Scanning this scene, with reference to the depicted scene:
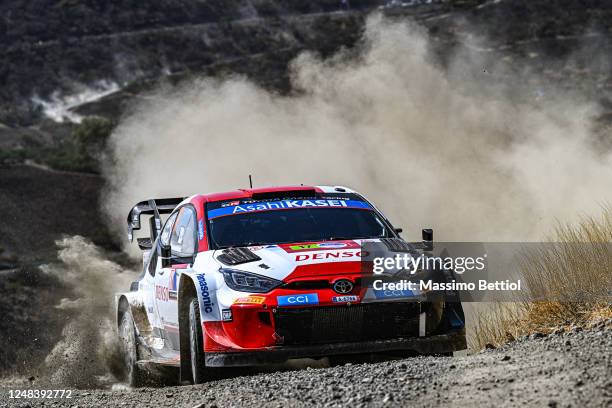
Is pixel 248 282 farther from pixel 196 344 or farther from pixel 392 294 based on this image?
pixel 392 294

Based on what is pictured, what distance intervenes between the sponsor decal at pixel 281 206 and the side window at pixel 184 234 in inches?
9.2

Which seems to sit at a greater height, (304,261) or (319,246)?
(319,246)

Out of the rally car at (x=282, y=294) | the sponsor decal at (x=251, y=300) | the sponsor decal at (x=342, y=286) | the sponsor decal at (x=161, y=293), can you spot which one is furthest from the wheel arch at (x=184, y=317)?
the sponsor decal at (x=342, y=286)

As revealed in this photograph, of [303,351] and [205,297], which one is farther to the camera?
[205,297]

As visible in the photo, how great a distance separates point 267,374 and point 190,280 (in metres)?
1.21

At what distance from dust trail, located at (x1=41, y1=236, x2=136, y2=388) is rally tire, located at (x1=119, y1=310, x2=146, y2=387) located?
0.78 meters

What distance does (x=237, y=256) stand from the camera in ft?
28.6

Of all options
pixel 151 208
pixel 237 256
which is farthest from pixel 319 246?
pixel 151 208

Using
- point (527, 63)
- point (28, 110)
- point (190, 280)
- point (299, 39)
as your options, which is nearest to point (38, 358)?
point (190, 280)

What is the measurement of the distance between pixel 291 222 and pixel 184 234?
1001 mm

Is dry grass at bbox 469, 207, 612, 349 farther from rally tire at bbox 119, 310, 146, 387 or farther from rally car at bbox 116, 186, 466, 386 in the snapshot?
rally tire at bbox 119, 310, 146, 387

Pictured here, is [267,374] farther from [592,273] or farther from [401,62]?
[401,62]

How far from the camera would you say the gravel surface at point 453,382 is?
6.06 m

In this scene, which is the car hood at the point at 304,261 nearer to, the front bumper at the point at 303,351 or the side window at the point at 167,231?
the front bumper at the point at 303,351
